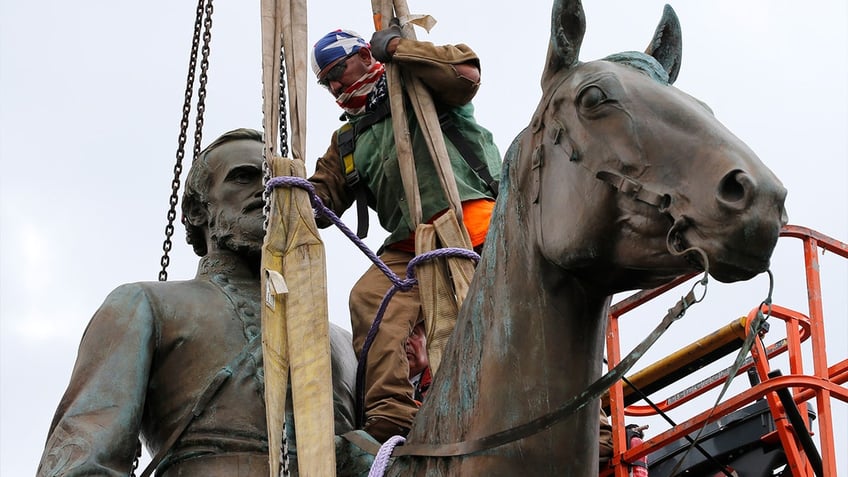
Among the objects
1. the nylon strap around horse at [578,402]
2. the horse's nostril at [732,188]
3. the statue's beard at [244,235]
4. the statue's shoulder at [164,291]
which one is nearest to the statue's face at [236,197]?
the statue's beard at [244,235]

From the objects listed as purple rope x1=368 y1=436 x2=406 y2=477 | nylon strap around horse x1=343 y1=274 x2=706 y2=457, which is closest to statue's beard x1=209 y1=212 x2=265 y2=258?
purple rope x1=368 y1=436 x2=406 y2=477

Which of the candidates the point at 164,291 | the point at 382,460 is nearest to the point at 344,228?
the point at 164,291

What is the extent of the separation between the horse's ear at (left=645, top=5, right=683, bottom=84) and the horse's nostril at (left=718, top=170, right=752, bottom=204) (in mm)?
1285

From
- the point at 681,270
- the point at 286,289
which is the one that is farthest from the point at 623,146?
the point at 286,289

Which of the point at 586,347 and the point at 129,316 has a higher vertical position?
the point at 129,316

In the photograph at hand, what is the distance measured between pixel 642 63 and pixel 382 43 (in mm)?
2220

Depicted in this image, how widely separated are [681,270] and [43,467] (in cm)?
276

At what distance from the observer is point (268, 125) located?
7566 mm

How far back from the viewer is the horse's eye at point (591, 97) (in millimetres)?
6047

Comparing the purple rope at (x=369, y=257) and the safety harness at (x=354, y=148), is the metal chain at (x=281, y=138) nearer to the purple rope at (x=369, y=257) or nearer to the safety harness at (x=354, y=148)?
the purple rope at (x=369, y=257)

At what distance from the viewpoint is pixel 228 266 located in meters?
8.05

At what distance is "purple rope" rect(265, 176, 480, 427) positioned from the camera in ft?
24.1

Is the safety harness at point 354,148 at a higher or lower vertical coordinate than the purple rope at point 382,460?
higher

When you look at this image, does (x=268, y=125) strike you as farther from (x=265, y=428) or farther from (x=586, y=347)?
(x=586, y=347)
